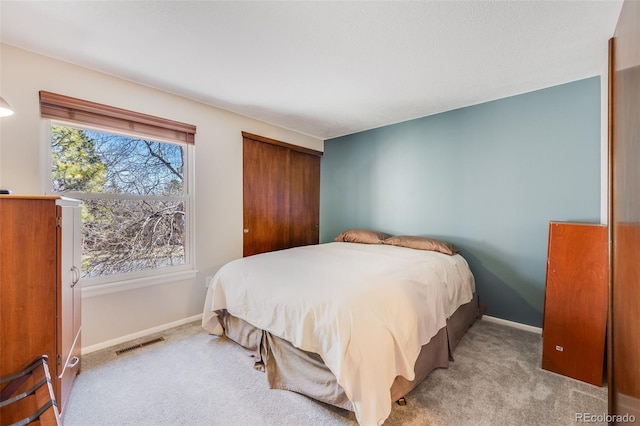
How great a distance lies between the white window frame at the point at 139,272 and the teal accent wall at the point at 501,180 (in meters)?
2.48

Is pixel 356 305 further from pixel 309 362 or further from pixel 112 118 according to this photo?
pixel 112 118

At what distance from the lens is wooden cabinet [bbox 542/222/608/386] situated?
5.80ft

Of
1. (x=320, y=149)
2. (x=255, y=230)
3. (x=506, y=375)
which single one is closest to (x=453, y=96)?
(x=320, y=149)

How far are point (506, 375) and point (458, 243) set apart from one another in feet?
4.78

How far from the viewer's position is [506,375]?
1.89m

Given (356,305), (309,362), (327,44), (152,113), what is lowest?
(309,362)

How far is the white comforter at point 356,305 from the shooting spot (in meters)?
1.32

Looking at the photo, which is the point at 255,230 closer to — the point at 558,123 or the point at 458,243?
the point at 458,243

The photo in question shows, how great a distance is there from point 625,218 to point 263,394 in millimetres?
2239

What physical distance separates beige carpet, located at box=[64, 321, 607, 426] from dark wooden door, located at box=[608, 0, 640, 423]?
0.38 metres

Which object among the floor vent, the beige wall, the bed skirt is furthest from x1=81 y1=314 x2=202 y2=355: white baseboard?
the bed skirt

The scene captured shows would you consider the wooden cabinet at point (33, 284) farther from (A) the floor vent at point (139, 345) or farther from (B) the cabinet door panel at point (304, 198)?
(B) the cabinet door panel at point (304, 198)

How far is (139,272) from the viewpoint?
2.52 metres

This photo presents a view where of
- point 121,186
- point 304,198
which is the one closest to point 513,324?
point 304,198
